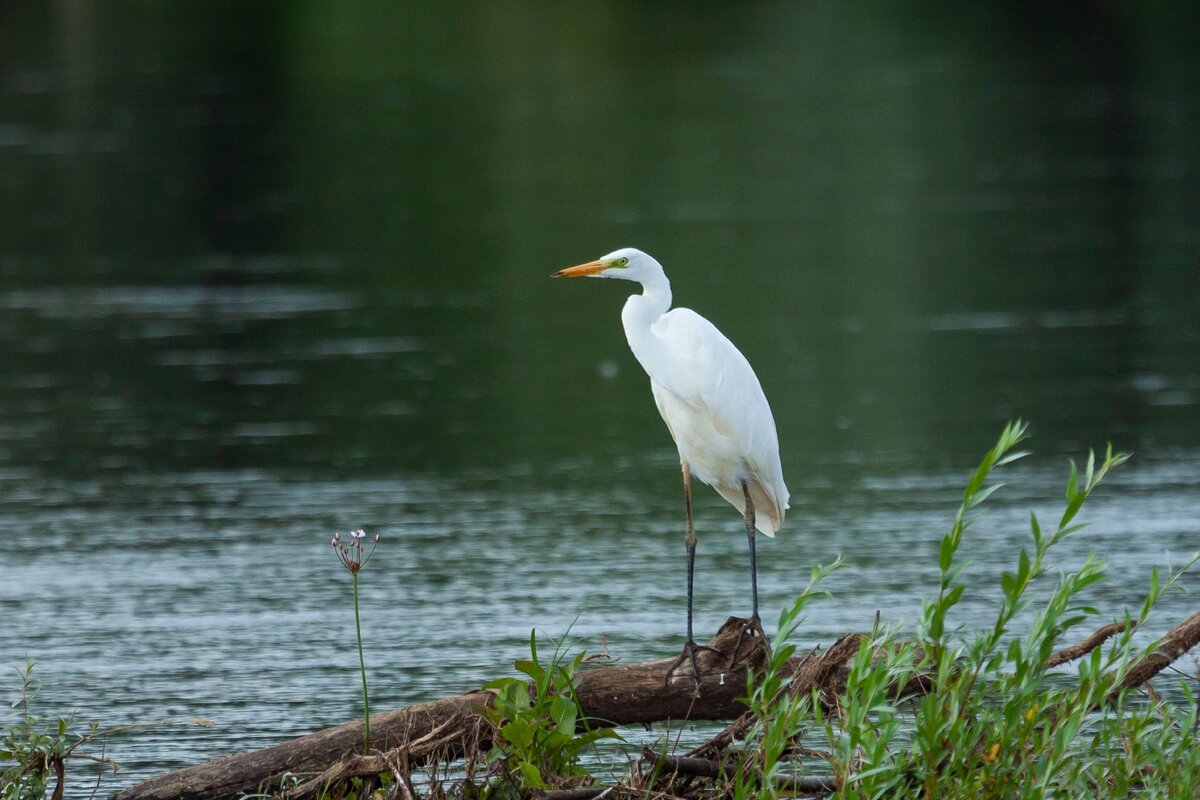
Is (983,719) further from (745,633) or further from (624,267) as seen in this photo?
(624,267)

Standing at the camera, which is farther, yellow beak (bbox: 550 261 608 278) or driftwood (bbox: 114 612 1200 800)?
yellow beak (bbox: 550 261 608 278)

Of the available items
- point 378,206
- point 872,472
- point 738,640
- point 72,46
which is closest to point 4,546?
point 872,472

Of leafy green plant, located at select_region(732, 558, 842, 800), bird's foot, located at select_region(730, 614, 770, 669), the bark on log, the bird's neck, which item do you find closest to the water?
the bark on log

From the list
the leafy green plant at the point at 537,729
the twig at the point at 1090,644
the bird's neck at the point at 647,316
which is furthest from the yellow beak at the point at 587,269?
the twig at the point at 1090,644

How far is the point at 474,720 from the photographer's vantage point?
6344 mm

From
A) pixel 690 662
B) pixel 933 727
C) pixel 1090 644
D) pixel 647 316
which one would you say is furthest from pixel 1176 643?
pixel 647 316

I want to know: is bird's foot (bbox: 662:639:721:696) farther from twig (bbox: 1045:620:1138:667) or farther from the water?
the water

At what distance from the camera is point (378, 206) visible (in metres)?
24.1

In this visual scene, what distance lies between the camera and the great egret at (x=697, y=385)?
7203 mm

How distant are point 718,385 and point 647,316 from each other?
1.21 feet

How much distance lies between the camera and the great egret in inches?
284

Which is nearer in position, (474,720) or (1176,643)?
(1176,643)

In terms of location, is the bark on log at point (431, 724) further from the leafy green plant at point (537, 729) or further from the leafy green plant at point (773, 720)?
the leafy green plant at point (773, 720)

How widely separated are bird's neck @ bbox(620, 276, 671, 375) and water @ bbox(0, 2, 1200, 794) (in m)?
2.07
